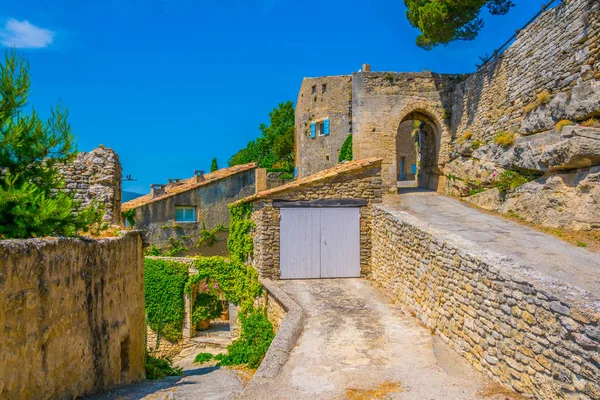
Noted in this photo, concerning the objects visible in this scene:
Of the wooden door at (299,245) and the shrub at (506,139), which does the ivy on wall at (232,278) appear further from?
the shrub at (506,139)

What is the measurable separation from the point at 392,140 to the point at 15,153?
50.4 ft

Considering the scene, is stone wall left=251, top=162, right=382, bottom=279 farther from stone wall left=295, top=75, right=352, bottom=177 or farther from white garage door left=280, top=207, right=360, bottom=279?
stone wall left=295, top=75, right=352, bottom=177

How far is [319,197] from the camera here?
1323 cm

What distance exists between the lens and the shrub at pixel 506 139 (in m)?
14.2

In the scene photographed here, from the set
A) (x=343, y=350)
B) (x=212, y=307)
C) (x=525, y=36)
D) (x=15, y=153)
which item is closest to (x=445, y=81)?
(x=525, y=36)

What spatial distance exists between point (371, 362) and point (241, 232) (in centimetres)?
873

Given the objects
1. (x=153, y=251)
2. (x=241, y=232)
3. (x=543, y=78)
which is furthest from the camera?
(x=153, y=251)

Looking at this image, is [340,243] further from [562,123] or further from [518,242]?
[562,123]

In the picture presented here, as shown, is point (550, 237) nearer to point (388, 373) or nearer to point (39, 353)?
point (388, 373)

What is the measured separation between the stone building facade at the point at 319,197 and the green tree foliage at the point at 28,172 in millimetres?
6726

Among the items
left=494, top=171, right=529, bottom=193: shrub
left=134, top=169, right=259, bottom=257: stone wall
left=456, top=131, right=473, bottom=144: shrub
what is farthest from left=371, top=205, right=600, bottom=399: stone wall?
left=134, top=169, right=259, bottom=257: stone wall

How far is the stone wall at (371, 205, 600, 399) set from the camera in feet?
13.8

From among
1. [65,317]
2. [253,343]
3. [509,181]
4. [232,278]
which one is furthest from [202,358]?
[509,181]

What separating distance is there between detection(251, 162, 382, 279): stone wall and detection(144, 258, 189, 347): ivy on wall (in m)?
5.68
